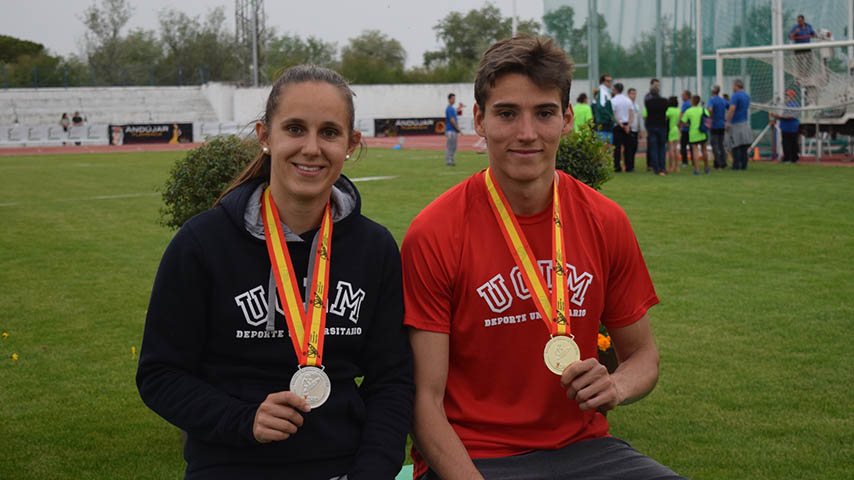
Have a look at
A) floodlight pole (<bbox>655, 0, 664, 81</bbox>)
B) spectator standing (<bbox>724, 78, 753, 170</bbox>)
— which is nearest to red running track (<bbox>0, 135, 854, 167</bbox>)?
floodlight pole (<bbox>655, 0, 664, 81</bbox>)

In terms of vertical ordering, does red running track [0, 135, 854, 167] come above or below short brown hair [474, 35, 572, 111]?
above

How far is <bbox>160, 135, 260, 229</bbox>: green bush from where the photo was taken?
4.96 meters

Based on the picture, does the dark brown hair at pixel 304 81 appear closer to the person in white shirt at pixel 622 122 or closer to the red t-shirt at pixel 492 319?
the red t-shirt at pixel 492 319

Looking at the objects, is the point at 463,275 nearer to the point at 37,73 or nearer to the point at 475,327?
the point at 475,327

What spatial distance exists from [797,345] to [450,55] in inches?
3413

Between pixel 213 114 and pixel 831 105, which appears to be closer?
pixel 831 105

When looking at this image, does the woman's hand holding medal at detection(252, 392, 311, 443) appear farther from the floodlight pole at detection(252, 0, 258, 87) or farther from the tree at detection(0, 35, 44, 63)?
the tree at detection(0, 35, 44, 63)

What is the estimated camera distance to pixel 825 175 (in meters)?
19.3

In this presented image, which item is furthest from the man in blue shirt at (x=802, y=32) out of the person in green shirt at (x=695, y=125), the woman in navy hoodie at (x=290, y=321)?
the woman in navy hoodie at (x=290, y=321)

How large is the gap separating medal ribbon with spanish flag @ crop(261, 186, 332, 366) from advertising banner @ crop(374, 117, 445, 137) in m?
46.0

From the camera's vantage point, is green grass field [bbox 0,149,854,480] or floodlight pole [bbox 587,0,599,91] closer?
green grass field [bbox 0,149,854,480]

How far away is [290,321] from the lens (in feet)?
8.84

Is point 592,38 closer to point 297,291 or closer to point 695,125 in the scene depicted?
point 695,125

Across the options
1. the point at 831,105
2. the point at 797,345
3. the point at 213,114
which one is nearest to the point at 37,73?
the point at 213,114
